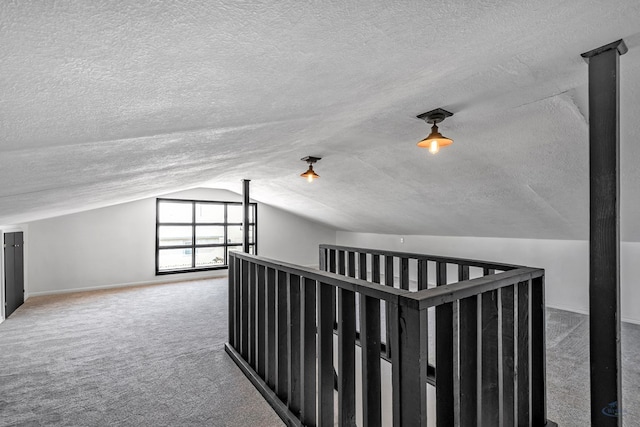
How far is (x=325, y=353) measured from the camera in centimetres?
185

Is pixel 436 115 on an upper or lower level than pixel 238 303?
upper

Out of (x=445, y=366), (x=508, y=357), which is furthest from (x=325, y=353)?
(x=508, y=357)

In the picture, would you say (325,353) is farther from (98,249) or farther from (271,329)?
(98,249)

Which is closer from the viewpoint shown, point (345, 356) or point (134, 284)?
point (345, 356)

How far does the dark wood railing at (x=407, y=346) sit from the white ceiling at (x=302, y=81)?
0.95m

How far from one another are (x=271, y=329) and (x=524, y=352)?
1.67 metres

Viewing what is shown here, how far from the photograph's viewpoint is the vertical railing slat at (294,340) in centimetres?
213

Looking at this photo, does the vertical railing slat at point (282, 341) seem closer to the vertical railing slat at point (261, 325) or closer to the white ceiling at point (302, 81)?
the vertical railing slat at point (261, 325)

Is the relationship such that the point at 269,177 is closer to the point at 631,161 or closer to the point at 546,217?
the point at 546,217

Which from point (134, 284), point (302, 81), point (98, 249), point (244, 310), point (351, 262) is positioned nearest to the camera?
point (302, 81)

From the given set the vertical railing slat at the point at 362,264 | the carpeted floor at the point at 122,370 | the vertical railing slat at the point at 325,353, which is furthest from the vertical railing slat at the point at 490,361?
the vertical railing slat at the point at 362,264

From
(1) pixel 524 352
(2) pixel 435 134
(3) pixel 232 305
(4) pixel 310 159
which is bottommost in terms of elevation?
(3) pixel 232 305

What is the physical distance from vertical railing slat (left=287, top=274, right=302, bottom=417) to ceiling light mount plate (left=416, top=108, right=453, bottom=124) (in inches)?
59.2

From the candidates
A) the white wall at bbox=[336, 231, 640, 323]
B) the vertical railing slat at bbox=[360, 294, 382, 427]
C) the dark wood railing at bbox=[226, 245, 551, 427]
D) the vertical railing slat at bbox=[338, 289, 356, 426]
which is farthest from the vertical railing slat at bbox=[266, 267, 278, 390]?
the white wall at bbox=[336, 231, 640, 323]
